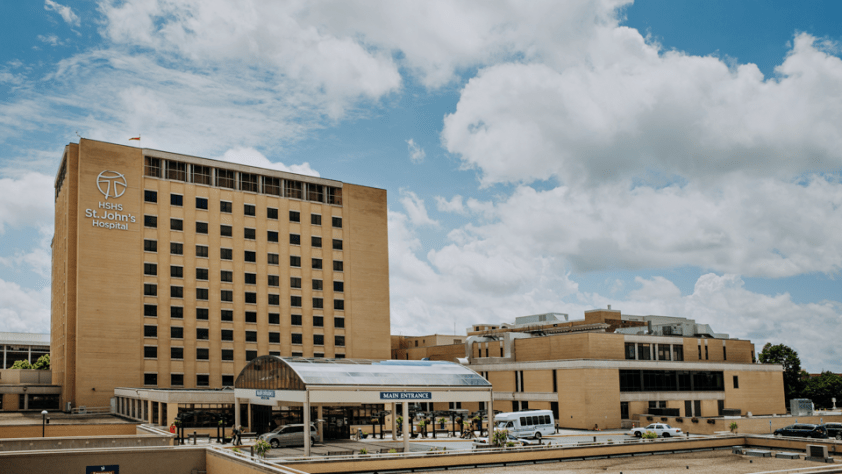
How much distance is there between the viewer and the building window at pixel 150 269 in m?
88.9

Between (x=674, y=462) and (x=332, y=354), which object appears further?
(x=332, y=354)

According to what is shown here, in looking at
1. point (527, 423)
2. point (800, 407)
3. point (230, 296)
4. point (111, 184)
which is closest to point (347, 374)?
point (527, 423)

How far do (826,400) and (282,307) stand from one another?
9946cm

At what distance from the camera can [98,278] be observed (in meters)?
85.1

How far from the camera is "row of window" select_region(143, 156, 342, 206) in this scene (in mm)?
92500

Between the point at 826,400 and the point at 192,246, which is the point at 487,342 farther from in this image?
the point at 826,400

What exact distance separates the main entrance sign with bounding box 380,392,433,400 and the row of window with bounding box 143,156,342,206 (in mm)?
55352

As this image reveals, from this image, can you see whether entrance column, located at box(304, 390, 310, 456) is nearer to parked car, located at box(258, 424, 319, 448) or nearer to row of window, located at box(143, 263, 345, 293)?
parked car, located at box(258, 424, 319, 448)

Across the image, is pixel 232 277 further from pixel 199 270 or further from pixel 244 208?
pixel 244 208

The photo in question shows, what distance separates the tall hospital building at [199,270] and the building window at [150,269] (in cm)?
12

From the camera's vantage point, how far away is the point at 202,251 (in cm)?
9338

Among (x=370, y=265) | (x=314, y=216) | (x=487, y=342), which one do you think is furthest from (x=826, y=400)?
(x=314, y=216)

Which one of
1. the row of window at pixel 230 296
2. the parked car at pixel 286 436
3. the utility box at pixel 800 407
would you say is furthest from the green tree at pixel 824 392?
the parked car at pixel 286 436

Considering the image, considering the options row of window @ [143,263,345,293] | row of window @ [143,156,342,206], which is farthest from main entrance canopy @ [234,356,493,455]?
row of window @ [143,156,342,206]
